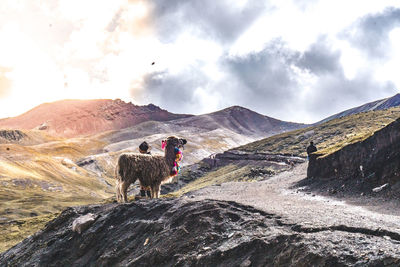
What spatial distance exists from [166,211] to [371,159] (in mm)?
18436

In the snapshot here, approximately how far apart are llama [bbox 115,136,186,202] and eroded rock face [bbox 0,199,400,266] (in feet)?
4.99

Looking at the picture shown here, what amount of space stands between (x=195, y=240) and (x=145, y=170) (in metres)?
6.96

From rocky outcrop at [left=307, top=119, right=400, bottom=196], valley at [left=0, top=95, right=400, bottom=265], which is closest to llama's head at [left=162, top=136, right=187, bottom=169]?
valley at [left=0, top=95, right=400, bottom=265]

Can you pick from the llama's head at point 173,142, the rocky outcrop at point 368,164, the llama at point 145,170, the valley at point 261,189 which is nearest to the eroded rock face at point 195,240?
the valley at point 261,189

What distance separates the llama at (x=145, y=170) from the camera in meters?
15.7

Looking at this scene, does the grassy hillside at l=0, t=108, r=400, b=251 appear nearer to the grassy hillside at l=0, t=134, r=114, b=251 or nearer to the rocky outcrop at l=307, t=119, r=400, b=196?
the grassy hillside at l=0, t=134, r=114, b=251

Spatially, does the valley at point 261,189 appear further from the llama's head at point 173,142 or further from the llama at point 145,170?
the llama's head at point 173,142

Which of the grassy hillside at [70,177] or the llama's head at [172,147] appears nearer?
the llama's head at [172,147]

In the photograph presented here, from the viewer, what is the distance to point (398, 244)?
7.02 meters

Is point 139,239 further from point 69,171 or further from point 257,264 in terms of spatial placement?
point 69,171

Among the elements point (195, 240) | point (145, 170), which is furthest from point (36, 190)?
point (195, 240)

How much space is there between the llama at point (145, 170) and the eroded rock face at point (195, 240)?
1.52m

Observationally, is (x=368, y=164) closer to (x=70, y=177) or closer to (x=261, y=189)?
(x=261, y=189)

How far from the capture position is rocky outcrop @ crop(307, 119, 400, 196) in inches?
798
